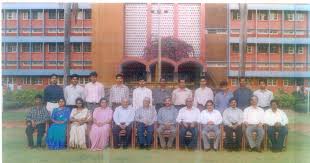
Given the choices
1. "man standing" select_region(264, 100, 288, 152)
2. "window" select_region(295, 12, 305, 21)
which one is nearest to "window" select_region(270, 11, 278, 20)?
"window" select_region(295, 12, 305, 21)

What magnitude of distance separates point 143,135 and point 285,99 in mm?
1787

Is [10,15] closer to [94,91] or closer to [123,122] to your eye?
[94,91]

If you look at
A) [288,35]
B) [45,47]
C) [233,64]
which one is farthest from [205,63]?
[45,47]

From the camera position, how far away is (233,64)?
9234mm

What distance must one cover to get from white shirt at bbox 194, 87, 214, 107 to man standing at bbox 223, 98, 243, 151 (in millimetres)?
261

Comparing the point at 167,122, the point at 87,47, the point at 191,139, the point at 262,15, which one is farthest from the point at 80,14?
the point at 262,15

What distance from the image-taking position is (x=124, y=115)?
9.33 meters

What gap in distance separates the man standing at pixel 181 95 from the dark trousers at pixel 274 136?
1.05 m

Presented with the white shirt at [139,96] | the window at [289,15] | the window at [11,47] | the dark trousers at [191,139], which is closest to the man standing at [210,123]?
the dark trousers at [191,139]

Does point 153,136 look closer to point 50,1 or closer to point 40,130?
point 40,130

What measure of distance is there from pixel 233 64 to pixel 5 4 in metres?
2.82

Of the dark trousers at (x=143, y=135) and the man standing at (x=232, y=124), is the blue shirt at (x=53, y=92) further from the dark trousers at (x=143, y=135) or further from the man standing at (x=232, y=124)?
the man standing at (x=232, y=124)

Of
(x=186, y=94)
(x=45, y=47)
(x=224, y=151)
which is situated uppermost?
(x=45, y=47)

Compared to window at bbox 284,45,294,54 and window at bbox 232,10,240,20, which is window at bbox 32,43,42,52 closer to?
window at bbox 232,10,240,20
